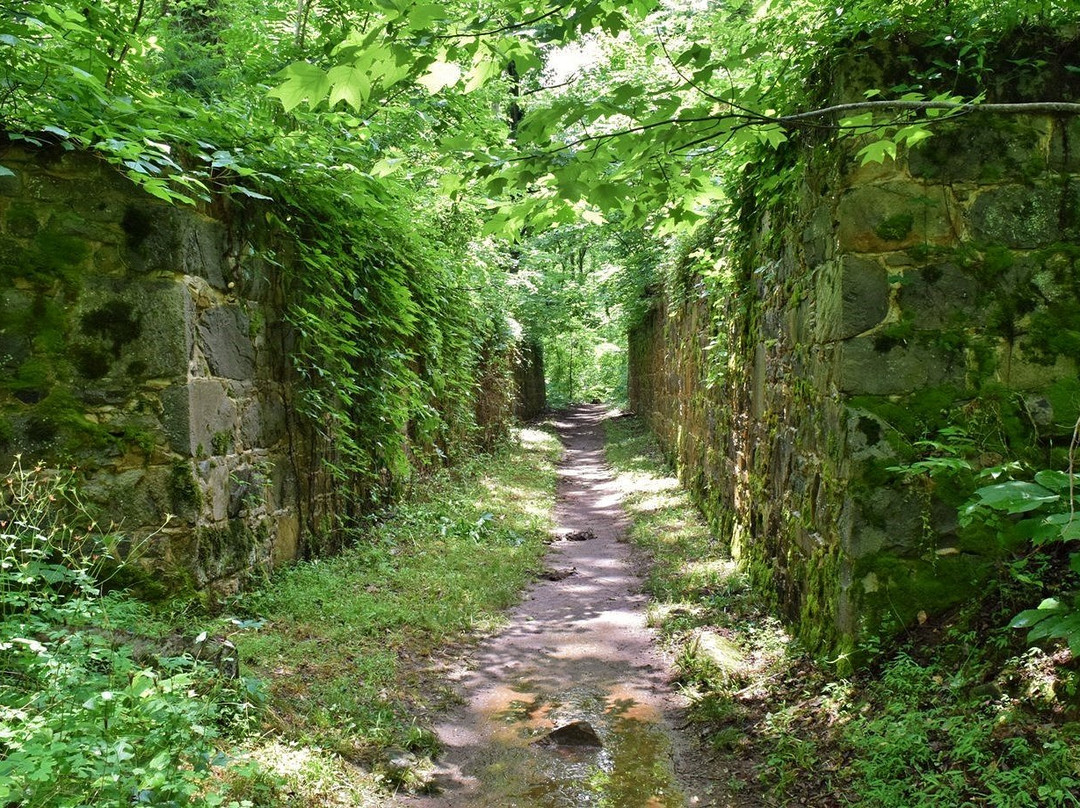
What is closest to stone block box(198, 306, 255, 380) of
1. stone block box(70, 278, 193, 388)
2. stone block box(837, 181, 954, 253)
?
stone block box(70, 278, 193, 388)

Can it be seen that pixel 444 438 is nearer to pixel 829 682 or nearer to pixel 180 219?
pixel 180 219

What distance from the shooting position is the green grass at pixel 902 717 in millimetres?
2617

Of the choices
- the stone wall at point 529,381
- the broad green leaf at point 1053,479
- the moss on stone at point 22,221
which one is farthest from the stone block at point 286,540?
the stone wall at point 529,381

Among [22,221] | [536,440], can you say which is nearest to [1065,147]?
[22,221]

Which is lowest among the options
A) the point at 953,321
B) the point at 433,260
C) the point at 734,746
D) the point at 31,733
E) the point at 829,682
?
the point at 734,746

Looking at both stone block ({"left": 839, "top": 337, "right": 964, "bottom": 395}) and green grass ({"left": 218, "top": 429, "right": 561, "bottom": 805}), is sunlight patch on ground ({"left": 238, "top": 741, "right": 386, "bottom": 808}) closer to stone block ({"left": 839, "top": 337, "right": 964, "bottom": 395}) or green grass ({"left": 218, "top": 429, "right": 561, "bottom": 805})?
green grass ({"left": 218, "top": 429, "right": 561, "bottom": 805})

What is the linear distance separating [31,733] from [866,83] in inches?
179

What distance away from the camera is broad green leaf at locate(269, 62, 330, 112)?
7.16 ft

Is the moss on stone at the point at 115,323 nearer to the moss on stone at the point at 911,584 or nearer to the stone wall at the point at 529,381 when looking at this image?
the moss on stone at the point at 911,584

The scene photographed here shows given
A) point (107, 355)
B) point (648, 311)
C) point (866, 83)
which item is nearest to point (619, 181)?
point (866, 83)

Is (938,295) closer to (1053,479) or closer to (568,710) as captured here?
(1053,479)

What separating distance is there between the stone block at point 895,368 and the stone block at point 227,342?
3813 mm

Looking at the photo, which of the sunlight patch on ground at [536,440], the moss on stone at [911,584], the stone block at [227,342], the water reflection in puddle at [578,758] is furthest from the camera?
the sunlight patch on ground at [536,440]

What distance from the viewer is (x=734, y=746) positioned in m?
3.65
